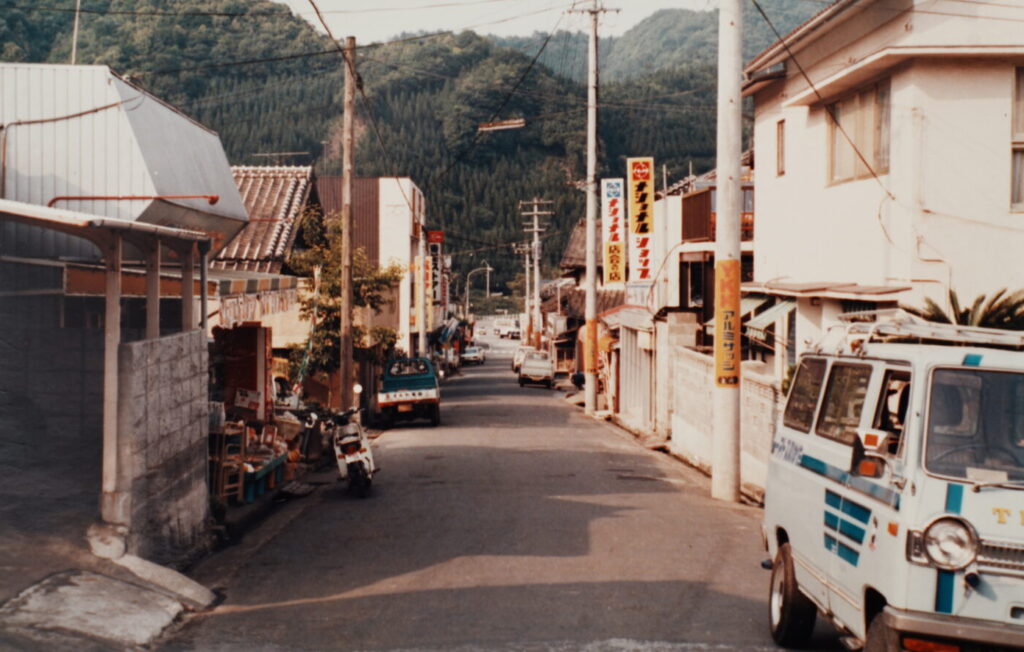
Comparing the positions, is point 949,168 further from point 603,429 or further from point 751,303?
point 603,429

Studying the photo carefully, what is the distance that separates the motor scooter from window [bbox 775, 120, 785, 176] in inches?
363

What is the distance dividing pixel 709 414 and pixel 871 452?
15.4 m

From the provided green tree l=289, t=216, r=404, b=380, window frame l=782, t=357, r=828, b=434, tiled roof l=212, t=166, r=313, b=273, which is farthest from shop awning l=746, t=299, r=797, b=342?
tiled roof l=212, t=166, r=313, b=273

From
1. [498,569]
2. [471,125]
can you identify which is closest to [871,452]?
[498,569]

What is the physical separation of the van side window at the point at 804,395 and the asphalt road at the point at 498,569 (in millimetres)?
1690

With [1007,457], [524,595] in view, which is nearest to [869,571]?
[1007,457]

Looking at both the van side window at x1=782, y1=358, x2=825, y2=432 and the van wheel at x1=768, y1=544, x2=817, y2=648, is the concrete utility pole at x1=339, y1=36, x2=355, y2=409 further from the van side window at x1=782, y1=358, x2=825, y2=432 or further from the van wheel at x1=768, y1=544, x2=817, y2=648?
the van wheel at x1=768, y1=544, x2=817, y2=648

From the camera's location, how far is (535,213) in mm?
67562

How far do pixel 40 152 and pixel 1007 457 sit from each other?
12.3 meters

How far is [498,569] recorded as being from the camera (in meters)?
10.7

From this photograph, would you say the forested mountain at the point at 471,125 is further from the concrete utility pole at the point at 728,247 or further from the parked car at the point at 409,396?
the concrete utility pole at the point at 728,247

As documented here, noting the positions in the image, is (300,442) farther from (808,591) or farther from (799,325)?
(808,591)

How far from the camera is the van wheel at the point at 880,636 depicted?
18.5 feet

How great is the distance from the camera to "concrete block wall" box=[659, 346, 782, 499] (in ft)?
56.1
